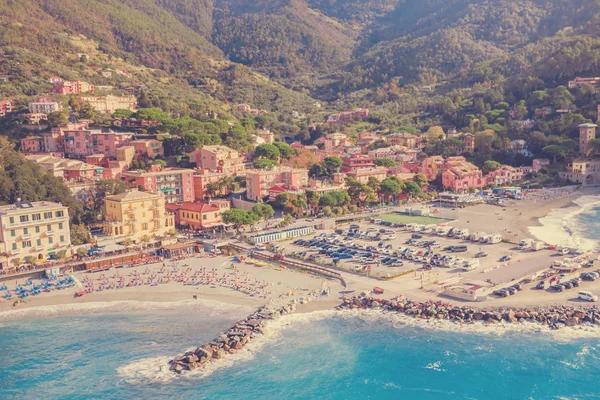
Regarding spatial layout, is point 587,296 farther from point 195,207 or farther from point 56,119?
point 56,119

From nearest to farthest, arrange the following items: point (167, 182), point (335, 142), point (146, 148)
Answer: point (167, 182) → point (146, 148) → point (335, 142)

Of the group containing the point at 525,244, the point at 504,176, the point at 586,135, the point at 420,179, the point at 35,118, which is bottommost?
the point at 525,244

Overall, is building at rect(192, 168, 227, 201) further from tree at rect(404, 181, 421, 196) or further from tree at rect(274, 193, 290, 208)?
tree at rect(404, 181, 421, 196)

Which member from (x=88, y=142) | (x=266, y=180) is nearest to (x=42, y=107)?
(x=88, y=142)

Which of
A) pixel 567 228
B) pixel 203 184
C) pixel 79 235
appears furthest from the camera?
pixel 203 184

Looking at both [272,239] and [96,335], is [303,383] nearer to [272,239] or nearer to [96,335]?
[96,335]

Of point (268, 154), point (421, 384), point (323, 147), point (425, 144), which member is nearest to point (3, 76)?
point (268, 154)
